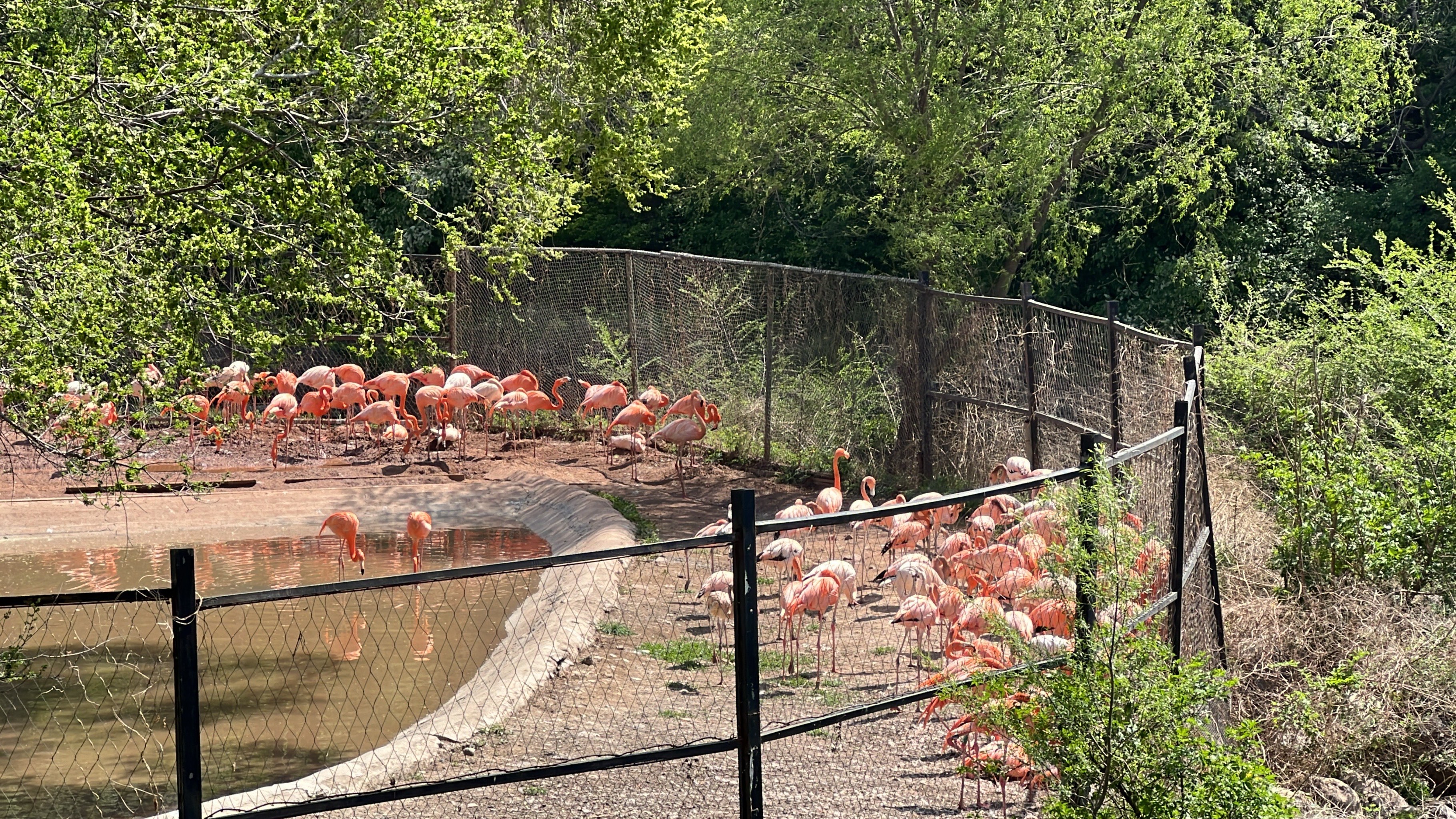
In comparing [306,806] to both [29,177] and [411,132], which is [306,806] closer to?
[29,177]

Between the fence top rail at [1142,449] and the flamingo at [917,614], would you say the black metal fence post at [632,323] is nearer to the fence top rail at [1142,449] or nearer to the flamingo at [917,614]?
the flamingo at [917,614]

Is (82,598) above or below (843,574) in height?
above

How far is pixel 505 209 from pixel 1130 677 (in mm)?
7475

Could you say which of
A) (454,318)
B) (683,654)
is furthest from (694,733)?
(454,318)

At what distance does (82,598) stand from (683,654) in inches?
171

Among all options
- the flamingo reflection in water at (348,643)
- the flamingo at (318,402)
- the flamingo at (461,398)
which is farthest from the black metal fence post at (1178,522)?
the flamingo at (318,402)

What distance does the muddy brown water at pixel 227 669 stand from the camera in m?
6.66

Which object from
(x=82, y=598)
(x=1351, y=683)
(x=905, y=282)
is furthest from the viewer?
(x=905, y=282)

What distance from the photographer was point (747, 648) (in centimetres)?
465

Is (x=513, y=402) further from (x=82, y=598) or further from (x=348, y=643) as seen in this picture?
(x=82, y=598)

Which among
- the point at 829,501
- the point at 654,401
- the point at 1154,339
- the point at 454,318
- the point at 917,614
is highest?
the point at 454,318

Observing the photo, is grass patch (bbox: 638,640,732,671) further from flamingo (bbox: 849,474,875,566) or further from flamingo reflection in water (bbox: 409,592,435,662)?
flamingo reflection in water (bbox: 409,592,435,662)

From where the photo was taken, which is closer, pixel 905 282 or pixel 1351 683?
pixel 1351 683

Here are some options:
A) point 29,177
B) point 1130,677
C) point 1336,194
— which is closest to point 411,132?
point 29,177
